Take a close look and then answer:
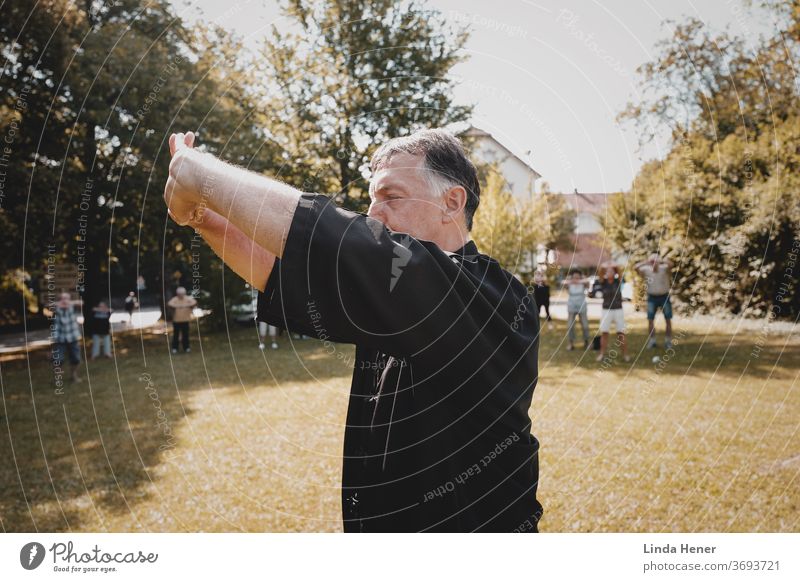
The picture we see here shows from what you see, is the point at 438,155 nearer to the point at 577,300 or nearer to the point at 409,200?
the point at 409,200

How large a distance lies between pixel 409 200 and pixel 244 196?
539 mm

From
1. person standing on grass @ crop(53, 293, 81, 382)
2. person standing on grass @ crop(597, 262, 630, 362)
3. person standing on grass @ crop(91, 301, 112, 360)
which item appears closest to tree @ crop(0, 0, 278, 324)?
person standing on grass @ crop(91, 301, 112, 360)

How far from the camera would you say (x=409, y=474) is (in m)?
1.45

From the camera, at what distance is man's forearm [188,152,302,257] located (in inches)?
42.1

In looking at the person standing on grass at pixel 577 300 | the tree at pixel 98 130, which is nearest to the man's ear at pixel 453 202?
the tree at pixel 98 130

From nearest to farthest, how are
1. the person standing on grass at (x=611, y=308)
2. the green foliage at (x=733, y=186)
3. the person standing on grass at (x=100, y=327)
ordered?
the green foliage at (x=733, y=186) < the person standing on grass at (x=611, y=308) < the person standing on grass at (x=100, y=327)

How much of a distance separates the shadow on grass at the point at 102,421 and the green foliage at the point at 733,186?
23.3ft

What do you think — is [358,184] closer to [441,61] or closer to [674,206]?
[441,61]

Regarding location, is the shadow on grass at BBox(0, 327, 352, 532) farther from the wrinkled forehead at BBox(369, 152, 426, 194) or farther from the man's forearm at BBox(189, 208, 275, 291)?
the wrinkled forehead at BBox(369, 152, 426, 194)

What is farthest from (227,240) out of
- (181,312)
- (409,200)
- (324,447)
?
A: (181,312)

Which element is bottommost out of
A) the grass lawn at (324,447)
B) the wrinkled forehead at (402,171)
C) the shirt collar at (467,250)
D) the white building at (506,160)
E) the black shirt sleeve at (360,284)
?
the grass lawn at (324,447)

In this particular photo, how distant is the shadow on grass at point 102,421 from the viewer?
15.5ft

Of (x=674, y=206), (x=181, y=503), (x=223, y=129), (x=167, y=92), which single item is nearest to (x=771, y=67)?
(x=674, y=206)

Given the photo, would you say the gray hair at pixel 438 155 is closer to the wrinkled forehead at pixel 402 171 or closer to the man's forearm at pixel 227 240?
the wrinkled forehead at pixel 402 171
